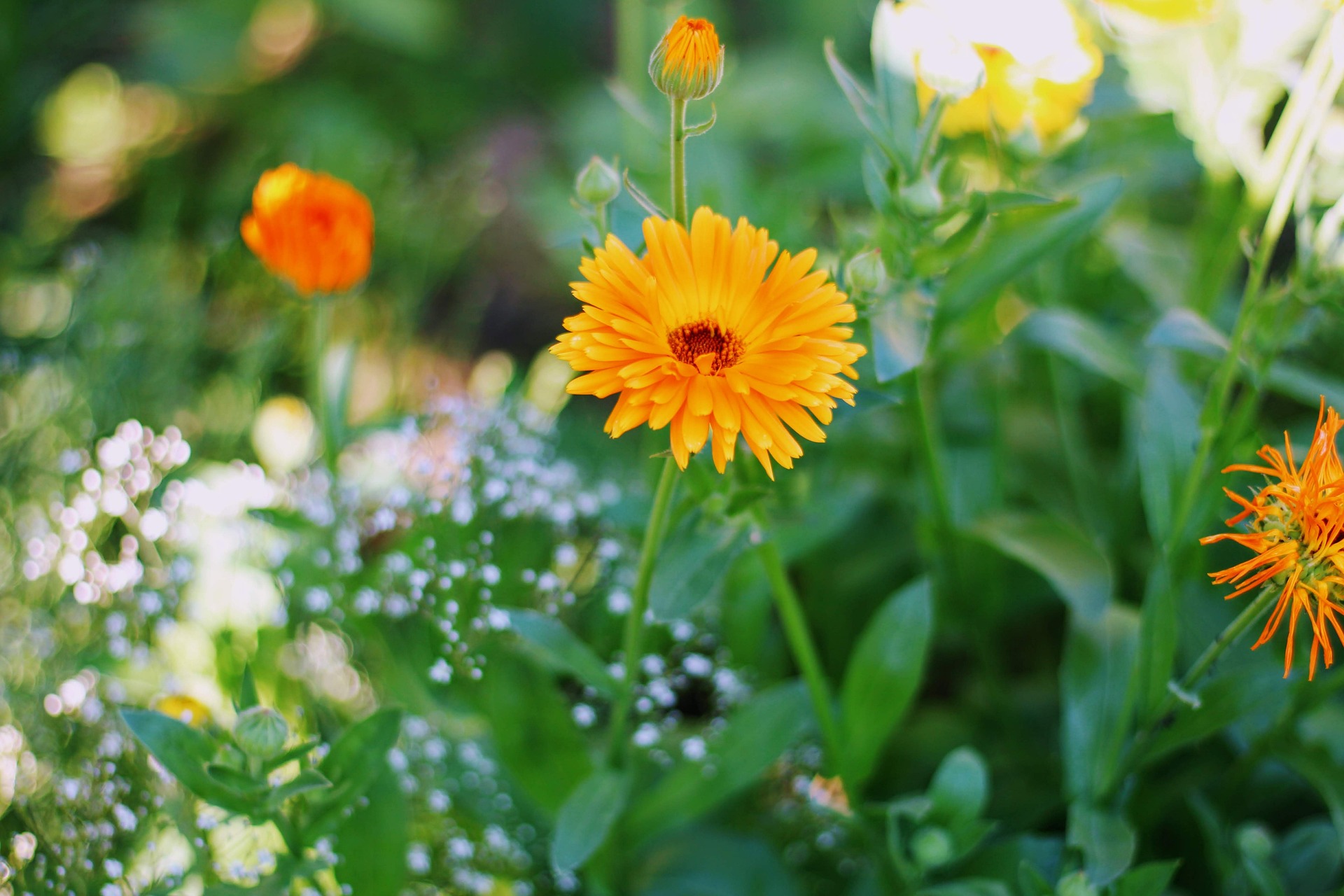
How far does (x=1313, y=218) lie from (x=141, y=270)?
1.88m

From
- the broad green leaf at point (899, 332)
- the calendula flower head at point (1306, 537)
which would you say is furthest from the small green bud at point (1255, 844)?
the broad green leaf at point (899, 332)

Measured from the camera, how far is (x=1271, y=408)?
1.73 m

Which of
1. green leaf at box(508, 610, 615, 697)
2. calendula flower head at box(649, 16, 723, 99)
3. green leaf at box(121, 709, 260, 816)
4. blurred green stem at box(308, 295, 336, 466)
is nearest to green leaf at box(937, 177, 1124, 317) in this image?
calendula flower head at box(649, 16, 723, 99)

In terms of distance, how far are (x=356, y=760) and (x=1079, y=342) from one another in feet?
3.19

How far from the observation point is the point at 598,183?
33.8 inches

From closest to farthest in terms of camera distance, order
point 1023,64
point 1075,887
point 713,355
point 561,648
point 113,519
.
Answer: point 713,355, point 1075,887, point 561,648, point 1023,64, point 113,519


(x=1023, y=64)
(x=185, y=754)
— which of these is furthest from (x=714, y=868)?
(x=1023, y=64)

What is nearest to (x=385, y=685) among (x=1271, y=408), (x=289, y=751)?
(x=289, y=751)

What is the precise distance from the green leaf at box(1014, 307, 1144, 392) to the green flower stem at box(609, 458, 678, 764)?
54 cm

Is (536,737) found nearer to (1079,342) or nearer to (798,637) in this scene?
(798,637)

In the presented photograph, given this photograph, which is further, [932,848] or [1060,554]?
[1060,554]

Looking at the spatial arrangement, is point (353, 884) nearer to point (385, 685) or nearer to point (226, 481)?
point (385, 685)

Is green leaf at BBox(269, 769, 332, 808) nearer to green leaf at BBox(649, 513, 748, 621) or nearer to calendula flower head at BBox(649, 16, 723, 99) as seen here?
green leaf at BBox(649, 513, 748, 621)

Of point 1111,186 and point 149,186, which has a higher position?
point 1111,186
